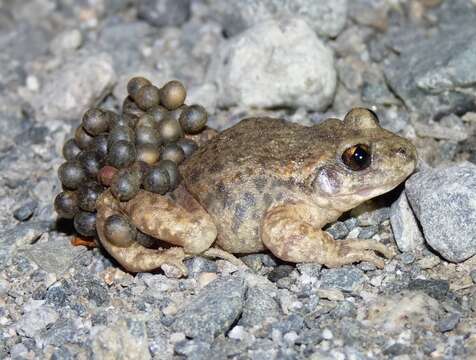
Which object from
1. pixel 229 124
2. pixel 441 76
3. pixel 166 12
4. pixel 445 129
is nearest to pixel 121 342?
pixel 229 124

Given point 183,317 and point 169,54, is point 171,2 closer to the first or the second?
point 169,54

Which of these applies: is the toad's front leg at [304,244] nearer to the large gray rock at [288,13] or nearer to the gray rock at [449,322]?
the gray rock at [449,322]

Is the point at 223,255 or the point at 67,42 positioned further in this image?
the point at 67,42

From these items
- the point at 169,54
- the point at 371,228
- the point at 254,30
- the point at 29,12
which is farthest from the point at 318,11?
the point at 29,12

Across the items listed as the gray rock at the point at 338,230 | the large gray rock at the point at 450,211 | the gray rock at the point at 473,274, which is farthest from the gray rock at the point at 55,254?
the gray rock at the point at 473,274

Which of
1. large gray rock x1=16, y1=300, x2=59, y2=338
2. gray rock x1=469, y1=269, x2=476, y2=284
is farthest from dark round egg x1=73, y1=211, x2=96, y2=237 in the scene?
gray rock x1=469, y1=269, x2=476, y2=284

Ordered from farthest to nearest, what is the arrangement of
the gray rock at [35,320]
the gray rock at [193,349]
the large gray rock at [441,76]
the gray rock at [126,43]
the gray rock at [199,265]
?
the gray rock at [126,43] < the large gray rock at [441,76] < the gray rock at [199,265] < the gray rock at [35,320] < the gray rock at [193,349]

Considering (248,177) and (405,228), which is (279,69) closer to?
(248,177)
